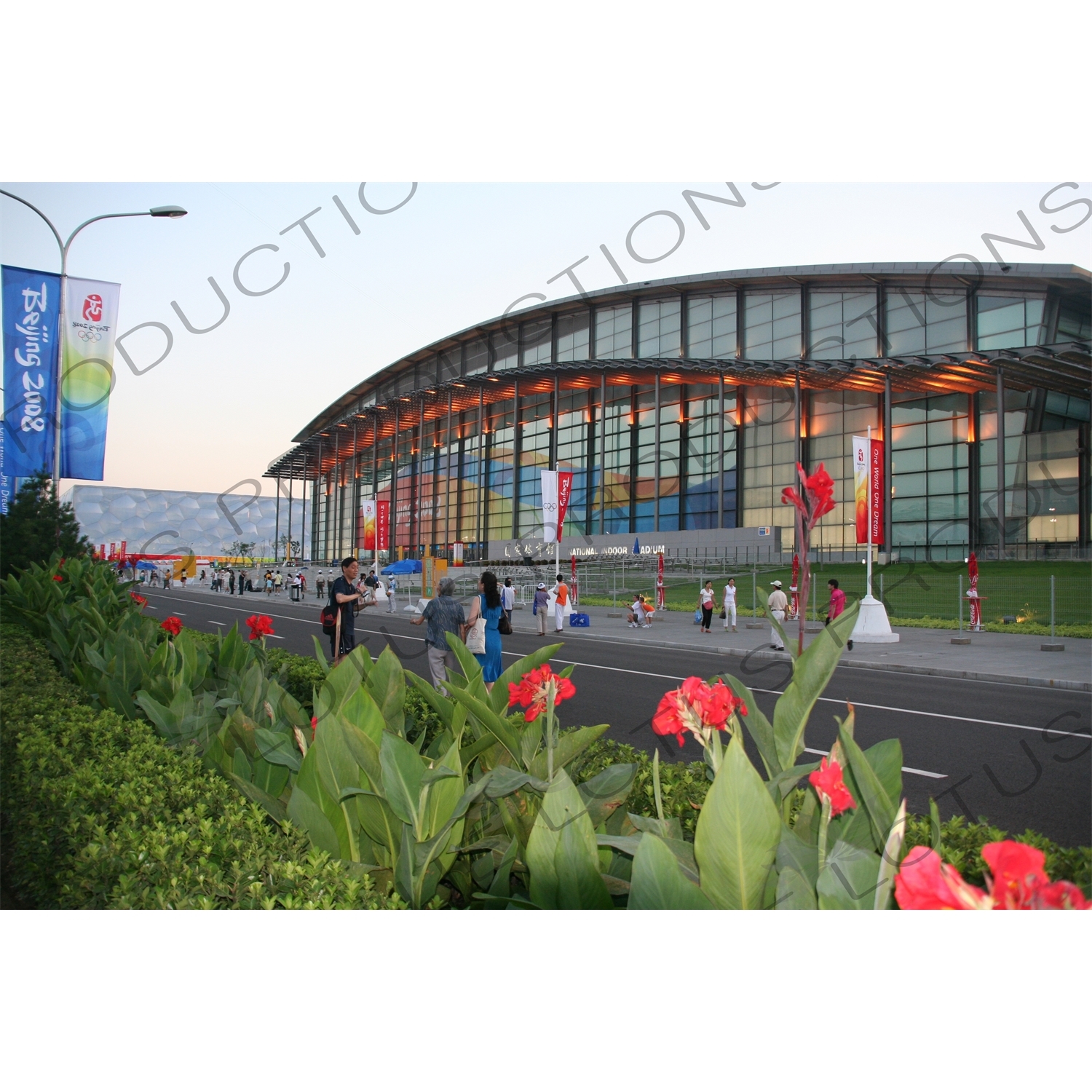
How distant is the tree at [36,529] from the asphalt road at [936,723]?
5213 mm

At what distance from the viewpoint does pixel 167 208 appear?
425 cm

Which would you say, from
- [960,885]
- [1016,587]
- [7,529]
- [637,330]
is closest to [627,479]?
[637,330]

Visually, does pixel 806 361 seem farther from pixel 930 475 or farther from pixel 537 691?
pixel 537 691

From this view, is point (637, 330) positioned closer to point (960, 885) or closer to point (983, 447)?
point (983, 447)

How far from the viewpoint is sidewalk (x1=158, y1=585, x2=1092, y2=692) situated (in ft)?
43.4

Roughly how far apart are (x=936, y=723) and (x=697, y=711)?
7.89 meters

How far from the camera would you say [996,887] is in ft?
3.70

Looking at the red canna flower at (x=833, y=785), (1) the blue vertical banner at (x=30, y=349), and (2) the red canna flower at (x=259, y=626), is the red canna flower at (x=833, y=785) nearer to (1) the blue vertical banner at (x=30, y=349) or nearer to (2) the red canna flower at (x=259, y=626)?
(2) the red canna flower at (x=259, y=626)

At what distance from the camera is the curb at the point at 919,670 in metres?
12.3

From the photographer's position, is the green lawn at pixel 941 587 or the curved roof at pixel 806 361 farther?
the curved roof at pixel 806 361

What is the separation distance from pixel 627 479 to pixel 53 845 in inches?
2121

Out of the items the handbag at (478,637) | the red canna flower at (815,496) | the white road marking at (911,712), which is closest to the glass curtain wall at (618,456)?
the white road marking at (911,712)

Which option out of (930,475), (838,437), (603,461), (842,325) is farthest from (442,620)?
(603,461)

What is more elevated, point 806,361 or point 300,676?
point 806,361
